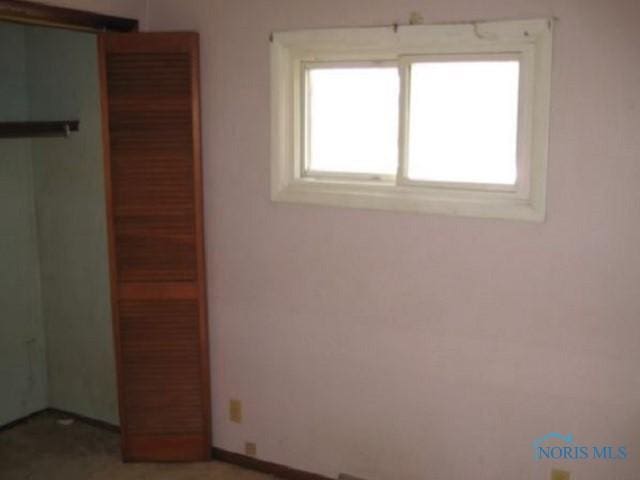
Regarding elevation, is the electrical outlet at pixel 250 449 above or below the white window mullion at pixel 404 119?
below

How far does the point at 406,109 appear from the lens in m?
2.91

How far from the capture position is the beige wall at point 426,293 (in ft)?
8.31

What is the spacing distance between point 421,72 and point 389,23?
23 centimetres

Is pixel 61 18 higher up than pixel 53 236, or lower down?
higher up

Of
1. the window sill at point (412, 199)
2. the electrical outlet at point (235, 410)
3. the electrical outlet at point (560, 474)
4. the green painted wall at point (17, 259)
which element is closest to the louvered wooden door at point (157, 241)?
the electrical outlet at point (235, 410)

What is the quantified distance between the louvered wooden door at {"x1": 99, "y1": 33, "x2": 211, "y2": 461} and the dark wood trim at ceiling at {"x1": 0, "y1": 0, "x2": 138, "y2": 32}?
2.7 inches

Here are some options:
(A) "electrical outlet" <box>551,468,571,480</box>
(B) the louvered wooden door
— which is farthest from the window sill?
(A) "electrical outlet" <box>551,468,571,480</box>

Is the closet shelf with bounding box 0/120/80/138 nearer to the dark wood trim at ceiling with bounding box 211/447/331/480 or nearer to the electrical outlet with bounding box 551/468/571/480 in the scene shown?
the dark wood trim at ceiling with bounding box 211/447/331/480

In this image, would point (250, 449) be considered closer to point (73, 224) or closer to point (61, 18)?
point (73, 224)

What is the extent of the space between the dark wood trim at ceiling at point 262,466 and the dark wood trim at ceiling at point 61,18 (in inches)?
77.6

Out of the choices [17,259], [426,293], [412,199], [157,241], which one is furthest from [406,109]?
[17,259]

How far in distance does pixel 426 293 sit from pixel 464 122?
674 millimetres

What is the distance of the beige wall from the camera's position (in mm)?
2533

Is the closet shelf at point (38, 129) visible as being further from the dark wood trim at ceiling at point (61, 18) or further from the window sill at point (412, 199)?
the window sill at point (412, 199)
